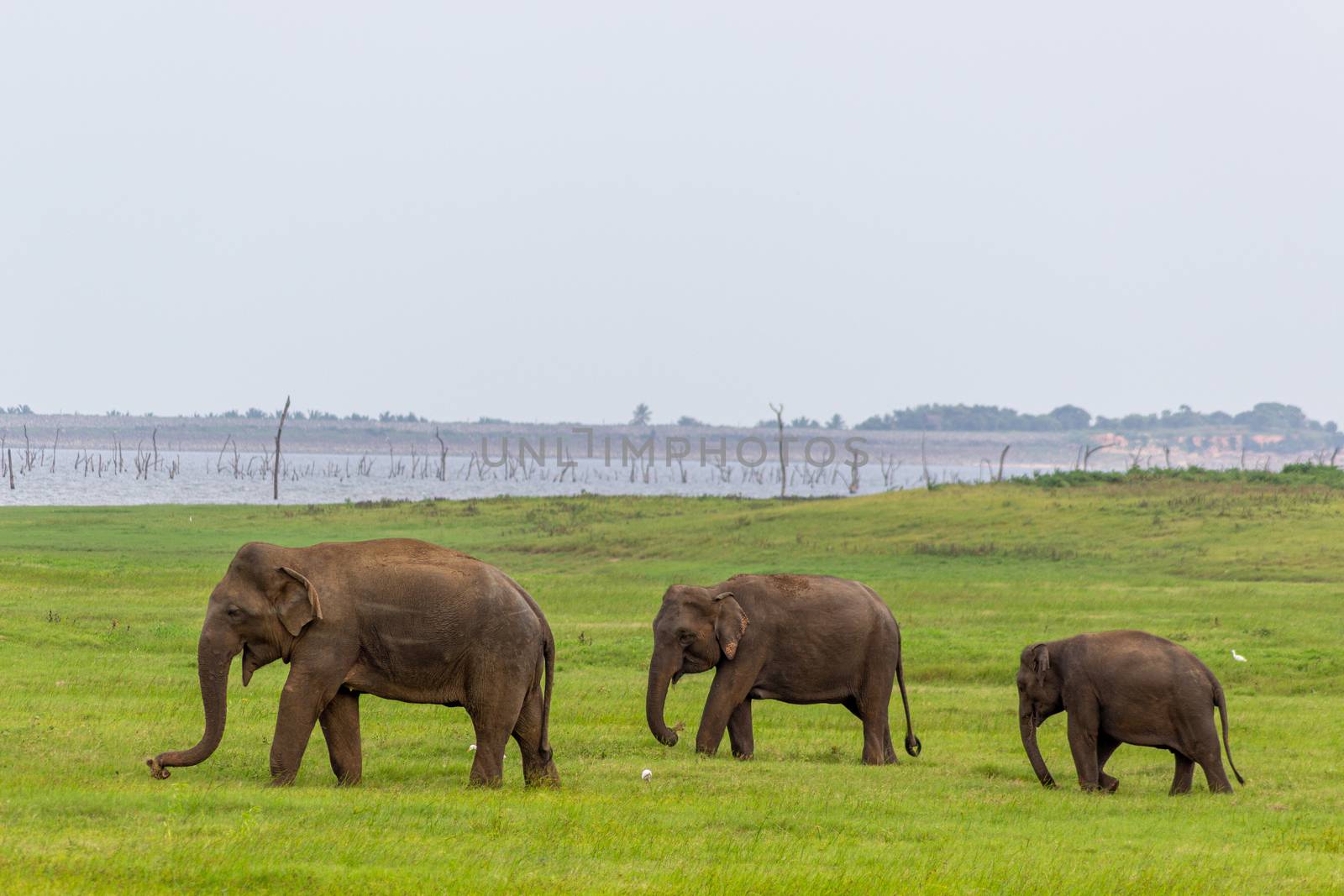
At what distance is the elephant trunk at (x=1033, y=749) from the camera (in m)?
16.6

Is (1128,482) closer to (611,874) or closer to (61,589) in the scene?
(61,589)

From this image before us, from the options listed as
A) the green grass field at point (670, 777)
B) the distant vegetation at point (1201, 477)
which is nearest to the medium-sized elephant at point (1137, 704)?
the green grass field at point (670, 777)

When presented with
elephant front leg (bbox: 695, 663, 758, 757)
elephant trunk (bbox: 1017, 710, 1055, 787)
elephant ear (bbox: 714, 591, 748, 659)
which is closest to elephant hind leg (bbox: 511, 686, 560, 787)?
elephant front leg (bbox: 695, 663, 758, 757)

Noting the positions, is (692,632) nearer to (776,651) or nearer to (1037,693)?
(776,651)

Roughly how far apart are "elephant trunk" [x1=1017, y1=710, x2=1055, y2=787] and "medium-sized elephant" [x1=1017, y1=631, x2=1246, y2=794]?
2cm

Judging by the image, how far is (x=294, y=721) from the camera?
46.2ft

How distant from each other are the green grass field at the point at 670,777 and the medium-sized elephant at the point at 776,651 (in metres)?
0.70

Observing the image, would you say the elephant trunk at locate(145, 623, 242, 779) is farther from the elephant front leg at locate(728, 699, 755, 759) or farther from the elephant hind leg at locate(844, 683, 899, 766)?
the elephant hind leg at locate(844, 683, 899, 766)

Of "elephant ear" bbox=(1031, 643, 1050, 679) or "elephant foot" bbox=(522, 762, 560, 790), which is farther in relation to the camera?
"elephant ear" bbox=(1031, 643, 1050, 679)

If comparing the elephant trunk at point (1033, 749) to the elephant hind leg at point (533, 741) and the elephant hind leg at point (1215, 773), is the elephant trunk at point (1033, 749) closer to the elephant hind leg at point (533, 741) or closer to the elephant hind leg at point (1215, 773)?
the elephant hind leg at point (1215, 773)

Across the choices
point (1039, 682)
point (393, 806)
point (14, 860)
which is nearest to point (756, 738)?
point (1039, 682)

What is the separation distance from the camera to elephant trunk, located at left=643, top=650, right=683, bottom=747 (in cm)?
1750

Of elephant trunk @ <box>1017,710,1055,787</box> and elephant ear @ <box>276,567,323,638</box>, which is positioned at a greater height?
elephant ear @ <box>276,567,323,638</box>

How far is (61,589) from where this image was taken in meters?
36.7
